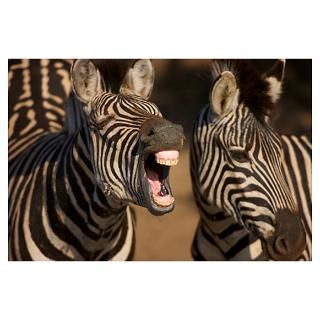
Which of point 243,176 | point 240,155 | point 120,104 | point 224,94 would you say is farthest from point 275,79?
point 120,104

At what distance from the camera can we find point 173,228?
820 cm

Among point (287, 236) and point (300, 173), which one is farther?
point (300, 173)

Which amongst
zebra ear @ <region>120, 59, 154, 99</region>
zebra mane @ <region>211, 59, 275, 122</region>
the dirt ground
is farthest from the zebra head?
the dirt ground

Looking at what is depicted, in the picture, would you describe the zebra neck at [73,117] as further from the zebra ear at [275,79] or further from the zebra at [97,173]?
the zebra ear at [275,79]

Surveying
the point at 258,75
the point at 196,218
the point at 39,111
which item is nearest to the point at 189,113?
the point at 196,218

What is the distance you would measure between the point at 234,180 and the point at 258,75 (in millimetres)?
756

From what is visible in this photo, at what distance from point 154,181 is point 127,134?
1.00ft

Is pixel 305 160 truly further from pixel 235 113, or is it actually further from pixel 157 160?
pixel 157 160

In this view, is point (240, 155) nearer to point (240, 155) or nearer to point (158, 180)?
point (240, 155)

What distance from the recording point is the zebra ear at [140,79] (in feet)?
15.6

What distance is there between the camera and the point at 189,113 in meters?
9.58

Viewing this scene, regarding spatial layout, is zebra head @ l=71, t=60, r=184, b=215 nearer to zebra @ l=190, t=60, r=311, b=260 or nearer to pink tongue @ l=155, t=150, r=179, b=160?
pink tongue @ l=155, t=150, r=179, b=160

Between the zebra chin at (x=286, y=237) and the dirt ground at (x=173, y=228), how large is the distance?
8.50ft

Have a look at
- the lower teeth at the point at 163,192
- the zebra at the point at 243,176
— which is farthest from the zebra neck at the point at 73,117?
the lower teeth at the point at 163,192
